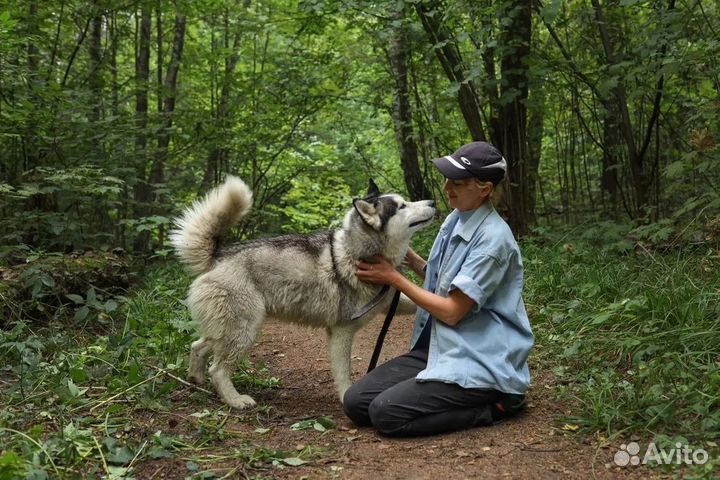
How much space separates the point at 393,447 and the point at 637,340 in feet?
5.97

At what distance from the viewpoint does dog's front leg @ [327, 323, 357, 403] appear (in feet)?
12.7

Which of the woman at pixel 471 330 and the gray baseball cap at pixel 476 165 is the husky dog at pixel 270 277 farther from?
the gray baseball cap at pixel 476 165

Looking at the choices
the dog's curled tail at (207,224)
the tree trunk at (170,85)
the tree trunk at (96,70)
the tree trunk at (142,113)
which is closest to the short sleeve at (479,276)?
the dog's curled tail at (207,224)

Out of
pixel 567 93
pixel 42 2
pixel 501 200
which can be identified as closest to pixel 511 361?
pixel 501 200

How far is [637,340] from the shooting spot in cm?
376

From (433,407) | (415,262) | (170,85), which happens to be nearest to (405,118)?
(170,85)

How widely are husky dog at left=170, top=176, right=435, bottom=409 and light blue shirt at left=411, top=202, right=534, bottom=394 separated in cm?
64

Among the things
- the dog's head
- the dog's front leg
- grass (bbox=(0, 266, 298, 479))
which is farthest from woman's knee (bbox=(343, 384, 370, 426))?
the dog's head

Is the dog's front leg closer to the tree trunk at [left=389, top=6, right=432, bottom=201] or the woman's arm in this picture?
the woman's arm

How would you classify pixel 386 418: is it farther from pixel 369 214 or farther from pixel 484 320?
pixel 369 214

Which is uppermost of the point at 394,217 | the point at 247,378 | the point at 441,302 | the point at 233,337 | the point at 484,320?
the point at 394,217

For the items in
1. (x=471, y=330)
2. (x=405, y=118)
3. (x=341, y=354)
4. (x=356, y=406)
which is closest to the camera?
(x=471, y=330)

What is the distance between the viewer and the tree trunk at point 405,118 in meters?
9.91

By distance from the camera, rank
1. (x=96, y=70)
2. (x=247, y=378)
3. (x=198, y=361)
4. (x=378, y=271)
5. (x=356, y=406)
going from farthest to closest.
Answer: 1. (x=96, y=70)
2. (x=247, y=378)
3. (x=198, y=361)
4. (x=378, y=271)
5. (x=356, y=406)
